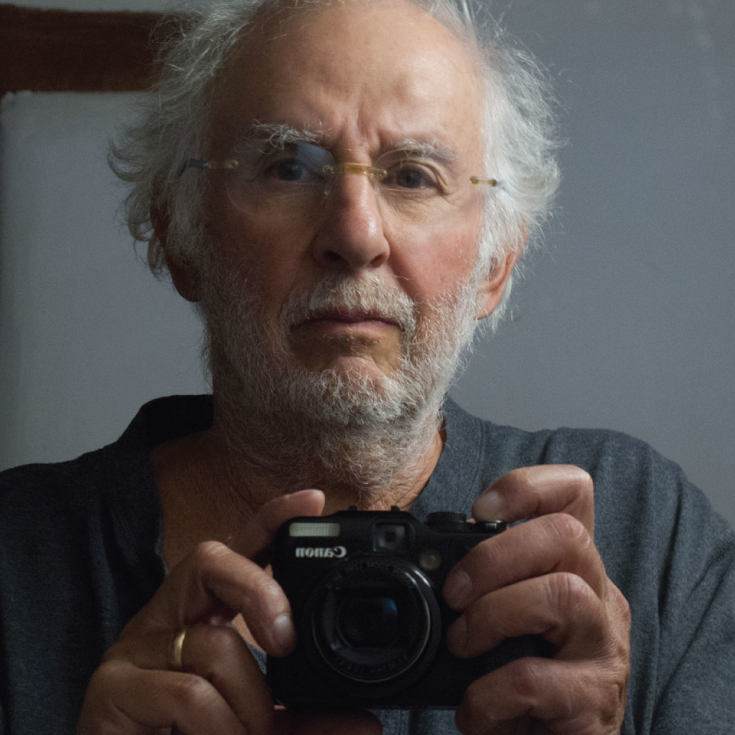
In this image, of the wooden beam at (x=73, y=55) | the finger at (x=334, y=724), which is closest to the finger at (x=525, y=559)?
the finger at (x=334, y=724)

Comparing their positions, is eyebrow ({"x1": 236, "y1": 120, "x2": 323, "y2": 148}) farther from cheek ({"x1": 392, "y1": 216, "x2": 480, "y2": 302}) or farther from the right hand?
the right hand

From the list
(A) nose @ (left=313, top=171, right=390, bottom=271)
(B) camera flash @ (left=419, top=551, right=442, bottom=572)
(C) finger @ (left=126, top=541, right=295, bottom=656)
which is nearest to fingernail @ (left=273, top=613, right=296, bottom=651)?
(C) finger @ (left=126, top=541, right=295, bottom=656)

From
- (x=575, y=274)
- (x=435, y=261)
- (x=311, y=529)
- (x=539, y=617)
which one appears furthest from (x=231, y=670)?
(x=575, y=274)

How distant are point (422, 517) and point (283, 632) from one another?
0.34m

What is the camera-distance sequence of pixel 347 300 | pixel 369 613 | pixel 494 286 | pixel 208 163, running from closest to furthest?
pixel 369 613 < pixel 347 300 < pixel 208 163 < pixel 494 286

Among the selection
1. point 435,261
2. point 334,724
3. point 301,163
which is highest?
point 301,163

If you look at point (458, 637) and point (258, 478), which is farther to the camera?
point (258, 478)

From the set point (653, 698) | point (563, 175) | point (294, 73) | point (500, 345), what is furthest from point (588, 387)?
point (294, 73)

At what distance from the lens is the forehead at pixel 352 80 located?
1013mm

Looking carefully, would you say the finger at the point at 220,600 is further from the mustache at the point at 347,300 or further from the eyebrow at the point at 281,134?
the eyebrow at the point at 281,134

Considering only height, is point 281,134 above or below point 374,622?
above

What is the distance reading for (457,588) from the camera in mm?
734

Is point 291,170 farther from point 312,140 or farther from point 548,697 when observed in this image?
point 548,697

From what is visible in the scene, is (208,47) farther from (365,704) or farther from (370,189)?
(365,704)
